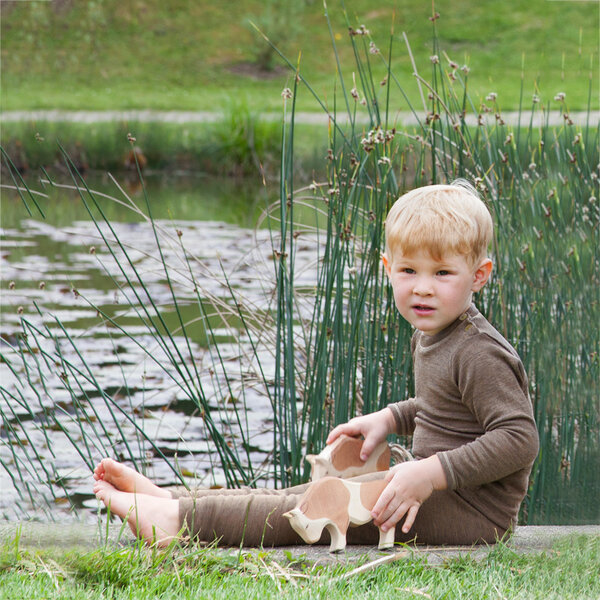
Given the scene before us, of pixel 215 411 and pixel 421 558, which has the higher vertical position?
pixel 421 558

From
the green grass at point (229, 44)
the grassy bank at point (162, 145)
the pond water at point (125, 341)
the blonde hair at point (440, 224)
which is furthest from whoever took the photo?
the green grass at point (229, 44)

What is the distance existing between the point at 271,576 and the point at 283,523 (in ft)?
0.68

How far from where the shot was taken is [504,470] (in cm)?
166

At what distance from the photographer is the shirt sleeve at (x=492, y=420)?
164cm

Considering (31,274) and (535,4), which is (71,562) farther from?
(535,4)

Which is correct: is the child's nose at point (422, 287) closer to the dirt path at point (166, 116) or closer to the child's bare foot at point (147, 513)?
the child's bare foot at point (147, 513)

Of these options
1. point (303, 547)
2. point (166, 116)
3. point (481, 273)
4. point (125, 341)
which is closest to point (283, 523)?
point (303, 547)

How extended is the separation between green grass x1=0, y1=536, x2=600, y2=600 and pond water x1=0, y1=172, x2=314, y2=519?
0.41m

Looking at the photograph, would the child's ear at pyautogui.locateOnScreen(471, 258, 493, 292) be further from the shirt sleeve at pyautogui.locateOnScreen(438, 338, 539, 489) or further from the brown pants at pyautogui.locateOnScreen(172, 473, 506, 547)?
the brown pants at pyautogui.locateOnScreen(172, 473, 506, 547)

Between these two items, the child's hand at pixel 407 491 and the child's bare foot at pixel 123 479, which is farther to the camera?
the child's bare foot at pixel 123 479

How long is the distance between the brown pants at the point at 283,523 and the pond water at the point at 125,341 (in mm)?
281

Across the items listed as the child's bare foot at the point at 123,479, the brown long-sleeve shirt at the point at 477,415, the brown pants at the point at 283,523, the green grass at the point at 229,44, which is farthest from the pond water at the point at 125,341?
the green grass at the point at 229,44

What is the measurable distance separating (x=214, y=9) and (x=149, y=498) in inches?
707

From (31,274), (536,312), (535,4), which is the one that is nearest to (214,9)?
(535,4)
